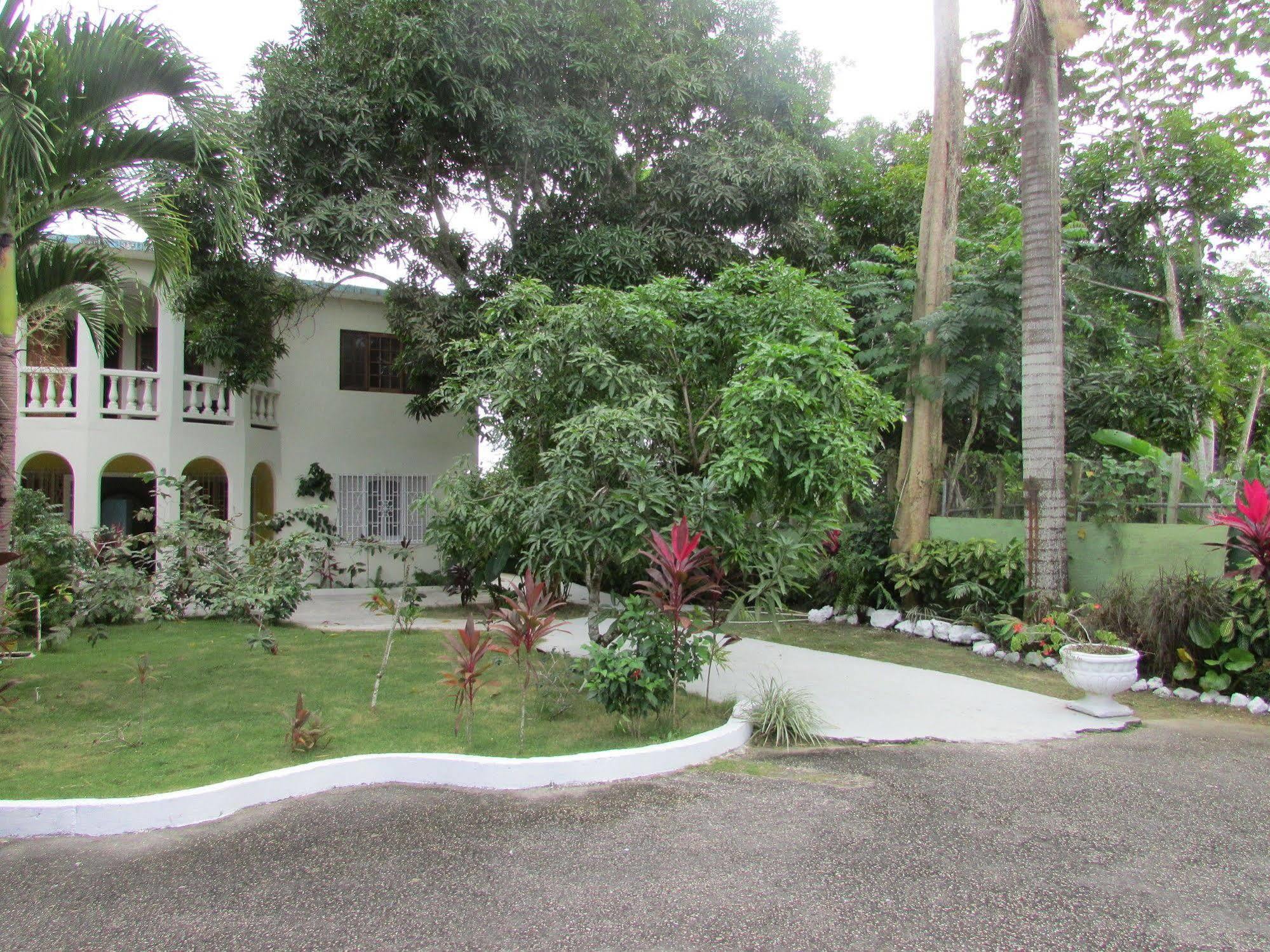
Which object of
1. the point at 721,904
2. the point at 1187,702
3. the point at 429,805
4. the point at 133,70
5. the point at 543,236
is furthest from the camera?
the point at 543,236

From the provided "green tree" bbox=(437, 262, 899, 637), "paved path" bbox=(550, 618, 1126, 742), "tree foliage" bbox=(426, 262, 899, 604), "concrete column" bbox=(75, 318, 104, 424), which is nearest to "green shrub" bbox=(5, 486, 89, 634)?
"concrete column" bbox=(75, 318, 104, 424)

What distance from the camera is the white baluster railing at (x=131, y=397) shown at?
482 inches

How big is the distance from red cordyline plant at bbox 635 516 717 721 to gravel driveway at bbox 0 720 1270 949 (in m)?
1.03

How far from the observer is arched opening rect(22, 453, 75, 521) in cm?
1418

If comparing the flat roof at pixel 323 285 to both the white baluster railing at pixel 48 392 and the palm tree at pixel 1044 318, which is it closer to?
the white baluster railing at pixel 48 392

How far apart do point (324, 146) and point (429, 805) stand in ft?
33.7

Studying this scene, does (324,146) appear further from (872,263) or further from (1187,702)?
(1187,702)

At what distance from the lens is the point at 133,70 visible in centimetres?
660

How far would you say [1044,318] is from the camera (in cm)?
889

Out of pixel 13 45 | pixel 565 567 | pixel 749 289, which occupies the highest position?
pixel 13 45

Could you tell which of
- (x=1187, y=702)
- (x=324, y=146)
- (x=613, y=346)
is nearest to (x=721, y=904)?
(x=613, y=346)

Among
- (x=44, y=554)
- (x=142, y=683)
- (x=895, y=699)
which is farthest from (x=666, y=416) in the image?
(x=44, y=554)

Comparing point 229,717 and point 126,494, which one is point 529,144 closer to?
point 229,717

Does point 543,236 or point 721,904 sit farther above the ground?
point 543,236
